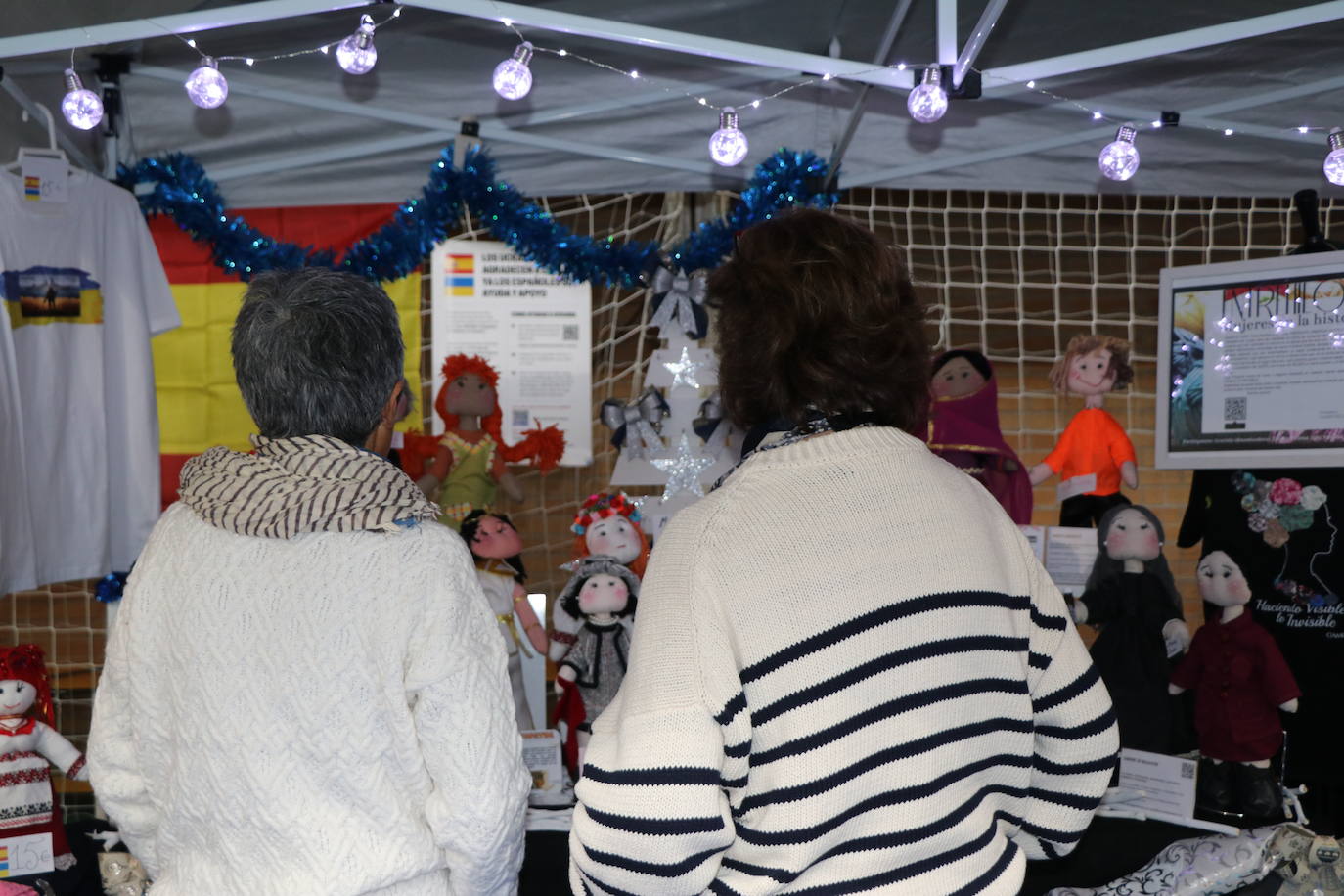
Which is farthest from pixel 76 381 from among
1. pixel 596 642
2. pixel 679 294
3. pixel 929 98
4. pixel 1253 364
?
pixel 1253 364

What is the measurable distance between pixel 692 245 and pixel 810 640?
2593 mm

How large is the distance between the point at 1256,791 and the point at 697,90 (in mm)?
2255

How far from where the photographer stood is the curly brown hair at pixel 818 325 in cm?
107

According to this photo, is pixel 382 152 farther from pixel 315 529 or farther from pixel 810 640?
pixel 810 640

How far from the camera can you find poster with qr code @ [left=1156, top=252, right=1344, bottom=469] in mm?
2734

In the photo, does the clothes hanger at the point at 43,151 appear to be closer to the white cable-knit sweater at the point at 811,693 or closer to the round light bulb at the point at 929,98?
the round light bulb at the point at 929,98

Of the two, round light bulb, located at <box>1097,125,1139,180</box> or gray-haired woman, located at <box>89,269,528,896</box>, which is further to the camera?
round light bulb, located at <box>1097,125,1139,180</box>

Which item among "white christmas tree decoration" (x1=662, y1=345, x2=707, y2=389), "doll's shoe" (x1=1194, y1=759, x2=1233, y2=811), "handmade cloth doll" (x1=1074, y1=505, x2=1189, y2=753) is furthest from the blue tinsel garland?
"doll's shoe" (x1=1194, y1=759, x2=1233, y2=811)

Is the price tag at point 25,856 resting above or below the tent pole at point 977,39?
below

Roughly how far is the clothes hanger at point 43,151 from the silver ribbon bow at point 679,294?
1.63 metres

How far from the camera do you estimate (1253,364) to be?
9.38 feet

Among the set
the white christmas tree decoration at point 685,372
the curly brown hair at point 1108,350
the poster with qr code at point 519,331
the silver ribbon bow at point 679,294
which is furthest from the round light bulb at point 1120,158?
the poster with qr code at point 519,331

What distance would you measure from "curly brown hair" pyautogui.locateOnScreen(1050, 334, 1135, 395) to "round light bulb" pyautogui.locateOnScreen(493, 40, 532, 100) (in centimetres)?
180

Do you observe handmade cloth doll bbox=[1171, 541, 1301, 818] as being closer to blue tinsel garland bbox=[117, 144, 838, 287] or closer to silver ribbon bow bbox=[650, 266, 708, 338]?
blue tinsel garland bbox=[117, 144, 838, 287]
